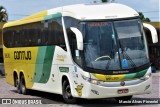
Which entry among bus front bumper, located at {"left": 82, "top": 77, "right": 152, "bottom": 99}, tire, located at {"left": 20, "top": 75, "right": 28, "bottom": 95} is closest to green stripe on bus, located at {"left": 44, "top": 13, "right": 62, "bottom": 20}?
bus front bumper, located at {"left": 82, "top": 77, "right": 152, "bottom": 99}

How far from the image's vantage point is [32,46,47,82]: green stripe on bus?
1728 cm

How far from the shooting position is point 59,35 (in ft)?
50.4

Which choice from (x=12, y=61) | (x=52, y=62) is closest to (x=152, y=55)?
(x=12, y=61)

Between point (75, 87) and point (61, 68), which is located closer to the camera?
point (75, 87)

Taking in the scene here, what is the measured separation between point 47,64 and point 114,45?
4129 mm

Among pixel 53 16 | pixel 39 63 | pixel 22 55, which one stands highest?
pixel 53 16

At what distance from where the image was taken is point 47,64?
55.4ft

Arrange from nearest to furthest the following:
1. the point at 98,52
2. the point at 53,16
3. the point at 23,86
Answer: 1. the point at 98,52
2. the point at 53,16
3. the point at 23,86

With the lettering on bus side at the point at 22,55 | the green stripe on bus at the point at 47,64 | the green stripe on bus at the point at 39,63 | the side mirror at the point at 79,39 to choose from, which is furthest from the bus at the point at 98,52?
the lettering on bus side at the point at 22,55

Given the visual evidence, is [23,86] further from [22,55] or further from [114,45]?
[114,45]

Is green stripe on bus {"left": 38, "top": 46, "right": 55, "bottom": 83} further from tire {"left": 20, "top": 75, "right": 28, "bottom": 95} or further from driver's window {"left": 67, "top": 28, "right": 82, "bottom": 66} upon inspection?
tire {"left": 20, "top": 75, "right": 28, "bottom": 95}

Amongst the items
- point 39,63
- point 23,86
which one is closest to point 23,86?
point 23,86

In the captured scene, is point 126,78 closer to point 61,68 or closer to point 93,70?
point 93,70

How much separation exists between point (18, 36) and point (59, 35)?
5.87 meters
